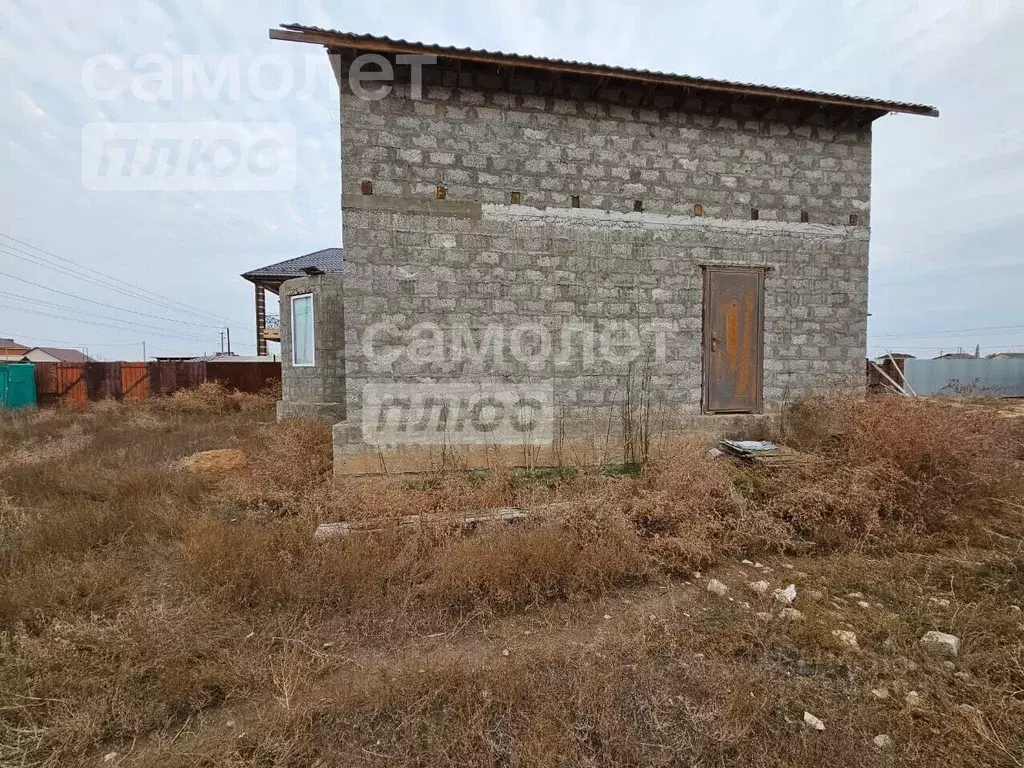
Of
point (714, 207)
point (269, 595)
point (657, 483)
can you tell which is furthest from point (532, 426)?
point (714, 207)

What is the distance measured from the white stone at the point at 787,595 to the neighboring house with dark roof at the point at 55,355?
44117mm

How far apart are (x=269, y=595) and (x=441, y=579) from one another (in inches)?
44.7

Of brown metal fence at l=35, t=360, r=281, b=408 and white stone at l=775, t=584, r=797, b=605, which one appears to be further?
brown metal fence at l=35, t=360, r=281, b=408

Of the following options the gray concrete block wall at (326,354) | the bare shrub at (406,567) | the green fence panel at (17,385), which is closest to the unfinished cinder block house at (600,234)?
the bare shrub at (406,567)

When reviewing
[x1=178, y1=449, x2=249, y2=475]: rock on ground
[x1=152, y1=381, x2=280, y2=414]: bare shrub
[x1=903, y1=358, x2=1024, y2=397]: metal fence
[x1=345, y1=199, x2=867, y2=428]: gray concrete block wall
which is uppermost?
[x1=345, y1=199, x2=867, y2=428]: gray concrete block wall

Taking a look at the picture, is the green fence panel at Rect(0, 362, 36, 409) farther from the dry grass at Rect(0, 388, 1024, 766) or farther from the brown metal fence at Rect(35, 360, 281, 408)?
the dry grass at Rect(0, 388, 1024, 766)

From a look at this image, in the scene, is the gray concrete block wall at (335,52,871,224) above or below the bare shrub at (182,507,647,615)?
above

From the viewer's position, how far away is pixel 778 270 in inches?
230

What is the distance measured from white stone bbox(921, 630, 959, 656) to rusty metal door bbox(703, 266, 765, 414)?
138 inches

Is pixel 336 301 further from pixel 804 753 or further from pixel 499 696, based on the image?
pixel 804 753

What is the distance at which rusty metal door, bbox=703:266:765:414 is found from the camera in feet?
18.8

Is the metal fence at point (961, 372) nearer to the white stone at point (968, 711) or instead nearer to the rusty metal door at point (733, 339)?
the rusty metal door at point (733, 339)

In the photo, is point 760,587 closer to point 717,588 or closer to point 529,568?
point 717,588

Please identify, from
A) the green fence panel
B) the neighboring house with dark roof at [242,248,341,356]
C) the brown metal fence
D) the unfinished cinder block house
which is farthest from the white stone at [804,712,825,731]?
the green fence panel
